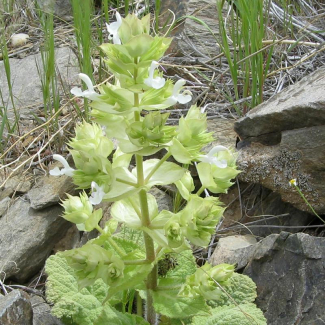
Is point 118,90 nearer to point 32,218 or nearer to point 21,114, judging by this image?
point 32,218

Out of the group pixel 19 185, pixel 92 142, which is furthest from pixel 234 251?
pixel 19 185

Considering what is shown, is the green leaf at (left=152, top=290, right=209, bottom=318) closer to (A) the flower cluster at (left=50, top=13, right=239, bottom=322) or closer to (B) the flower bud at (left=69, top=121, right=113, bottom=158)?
(A) the flower cluster at (left=50, top=13, right=239, bottom=322)

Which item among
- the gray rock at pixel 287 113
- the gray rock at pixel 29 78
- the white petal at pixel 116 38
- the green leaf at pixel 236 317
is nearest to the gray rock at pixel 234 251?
the green leaf at pixel 236 317

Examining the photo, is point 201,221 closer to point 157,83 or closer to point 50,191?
point 157,83

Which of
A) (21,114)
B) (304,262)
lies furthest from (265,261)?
(21,114)

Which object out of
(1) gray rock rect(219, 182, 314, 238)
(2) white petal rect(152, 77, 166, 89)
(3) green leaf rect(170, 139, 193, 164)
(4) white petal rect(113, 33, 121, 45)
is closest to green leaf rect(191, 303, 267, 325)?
(1) gray rock rect(219, 182, 314, 238)

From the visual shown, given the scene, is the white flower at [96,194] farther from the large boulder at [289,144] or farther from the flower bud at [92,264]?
the large boulder at [289,144]
